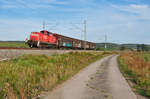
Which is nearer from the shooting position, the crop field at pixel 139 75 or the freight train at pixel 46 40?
the crop field at pixel 139 75

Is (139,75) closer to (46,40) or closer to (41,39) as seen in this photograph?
(41,39)

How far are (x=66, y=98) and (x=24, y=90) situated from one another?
1.77m

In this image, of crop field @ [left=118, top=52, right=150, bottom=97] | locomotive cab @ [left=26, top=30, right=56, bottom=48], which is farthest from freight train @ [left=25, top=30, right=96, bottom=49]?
crop field @ [left=118, top=52, right=150, bottom=97]

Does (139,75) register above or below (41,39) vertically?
below

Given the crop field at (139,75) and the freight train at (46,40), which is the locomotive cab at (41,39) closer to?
the freight train at (46,40)

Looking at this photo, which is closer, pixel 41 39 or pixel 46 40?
pixel 41 39

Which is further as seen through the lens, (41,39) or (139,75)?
(41,39)

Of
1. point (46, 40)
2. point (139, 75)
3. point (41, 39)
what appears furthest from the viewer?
point (46, 40)

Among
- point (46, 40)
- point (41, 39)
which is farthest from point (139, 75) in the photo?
point (46, 40)

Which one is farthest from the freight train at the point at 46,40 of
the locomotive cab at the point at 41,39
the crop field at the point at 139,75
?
the crop field at the point at 139,75

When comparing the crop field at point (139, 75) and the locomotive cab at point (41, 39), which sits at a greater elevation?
the locomotive cab at point (41, 39)

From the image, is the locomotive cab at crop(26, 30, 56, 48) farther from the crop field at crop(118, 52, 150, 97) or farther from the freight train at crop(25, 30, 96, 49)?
the crop field at crop(118, 52, 150, 97)

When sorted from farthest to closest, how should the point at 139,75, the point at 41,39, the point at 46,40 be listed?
the point at 46,40 → the point at 41,39 → the point at 139,75

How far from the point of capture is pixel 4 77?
9.04 metres
